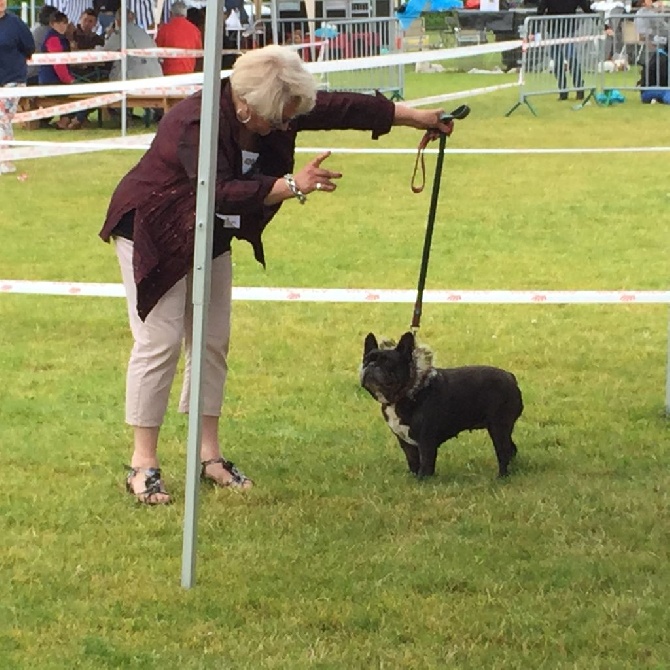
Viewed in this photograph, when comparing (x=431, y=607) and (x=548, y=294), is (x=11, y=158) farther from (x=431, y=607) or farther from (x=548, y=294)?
(x=431, y=607)

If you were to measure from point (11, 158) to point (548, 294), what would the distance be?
9.93m

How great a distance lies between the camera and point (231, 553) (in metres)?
4.81

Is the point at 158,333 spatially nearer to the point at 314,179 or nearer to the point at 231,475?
the point at 231,475

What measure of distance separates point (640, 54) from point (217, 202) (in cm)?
1938

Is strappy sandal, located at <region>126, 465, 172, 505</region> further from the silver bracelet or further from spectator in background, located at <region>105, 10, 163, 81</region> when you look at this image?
spectator in background, located at <region>105, 10, 163, 81</region>

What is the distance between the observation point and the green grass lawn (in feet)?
13.5

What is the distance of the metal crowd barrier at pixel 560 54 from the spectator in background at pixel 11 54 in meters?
8.38

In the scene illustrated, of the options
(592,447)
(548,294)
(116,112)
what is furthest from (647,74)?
(592,447)

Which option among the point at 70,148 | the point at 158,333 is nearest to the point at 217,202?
the point at 158,333

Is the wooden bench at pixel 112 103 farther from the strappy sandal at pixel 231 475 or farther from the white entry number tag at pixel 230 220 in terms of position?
the white entry number tag at pixel 230 220

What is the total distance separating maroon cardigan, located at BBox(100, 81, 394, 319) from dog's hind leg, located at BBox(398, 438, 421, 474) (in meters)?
1.02

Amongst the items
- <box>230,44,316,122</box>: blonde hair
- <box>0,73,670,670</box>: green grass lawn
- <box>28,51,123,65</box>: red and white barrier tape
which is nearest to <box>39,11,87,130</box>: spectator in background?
<box>28,51,123,65</box>: red and white barrier tape

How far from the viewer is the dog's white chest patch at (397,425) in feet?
18.2

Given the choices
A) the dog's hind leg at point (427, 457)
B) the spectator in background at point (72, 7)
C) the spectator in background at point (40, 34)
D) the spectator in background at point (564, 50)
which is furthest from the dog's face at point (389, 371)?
the spectator in background at point (72, 7)
